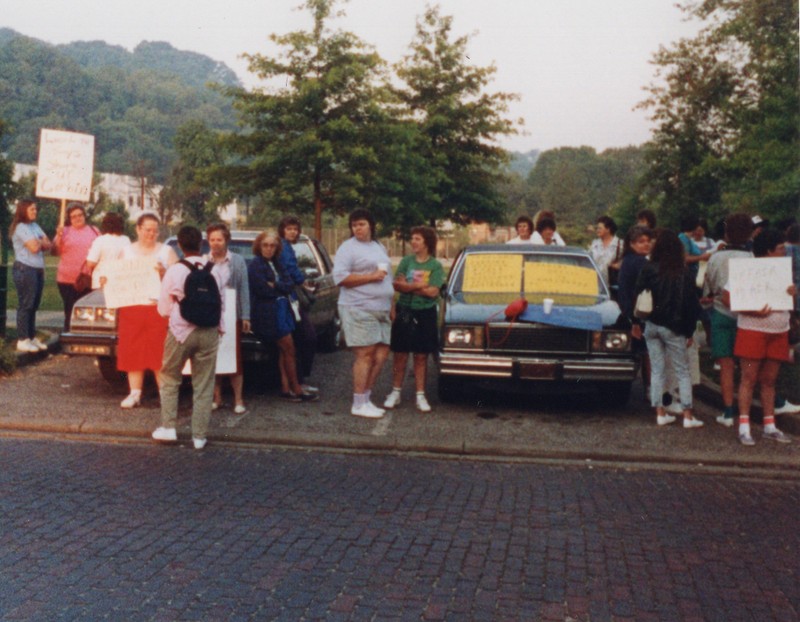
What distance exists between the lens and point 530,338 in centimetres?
897

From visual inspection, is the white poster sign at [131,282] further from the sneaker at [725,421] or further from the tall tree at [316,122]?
the tall tree at [316,122]

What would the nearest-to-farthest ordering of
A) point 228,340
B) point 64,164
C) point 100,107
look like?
point 228,340 < point 64,164 < point 100,107

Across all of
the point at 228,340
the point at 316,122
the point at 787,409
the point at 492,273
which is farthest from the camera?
the point at 316,122

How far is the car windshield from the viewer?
972 cm

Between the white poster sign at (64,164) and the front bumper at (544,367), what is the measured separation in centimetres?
635

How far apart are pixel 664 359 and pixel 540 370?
1.12m

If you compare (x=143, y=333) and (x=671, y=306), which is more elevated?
(x=671, y=306)

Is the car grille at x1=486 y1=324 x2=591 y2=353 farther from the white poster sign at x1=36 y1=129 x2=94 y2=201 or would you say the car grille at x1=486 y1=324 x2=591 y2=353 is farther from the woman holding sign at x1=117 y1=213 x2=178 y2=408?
the white poster sign at x1=36 y1=129 x2=94 y2=201

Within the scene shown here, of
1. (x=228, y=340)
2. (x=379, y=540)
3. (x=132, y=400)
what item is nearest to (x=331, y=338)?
(x=132, y=400)

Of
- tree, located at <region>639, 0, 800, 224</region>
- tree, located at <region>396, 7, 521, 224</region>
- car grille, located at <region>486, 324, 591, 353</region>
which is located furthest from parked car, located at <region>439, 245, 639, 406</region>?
tree, located at <region>396, 7, 521, 224</region>

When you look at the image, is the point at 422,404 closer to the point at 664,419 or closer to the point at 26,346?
the point at 664,419

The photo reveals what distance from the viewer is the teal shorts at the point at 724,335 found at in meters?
8.64

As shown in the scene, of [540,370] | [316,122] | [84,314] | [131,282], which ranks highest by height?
[316,122]

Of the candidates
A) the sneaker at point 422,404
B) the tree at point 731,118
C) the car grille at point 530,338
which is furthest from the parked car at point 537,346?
the tree at point 731,118
